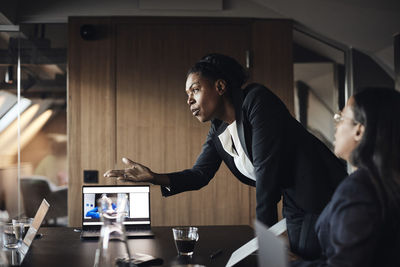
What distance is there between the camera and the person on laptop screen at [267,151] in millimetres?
1767

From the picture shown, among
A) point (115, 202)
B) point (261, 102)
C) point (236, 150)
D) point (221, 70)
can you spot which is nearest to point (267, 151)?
point (261, 102)

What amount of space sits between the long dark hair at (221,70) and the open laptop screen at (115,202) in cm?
67

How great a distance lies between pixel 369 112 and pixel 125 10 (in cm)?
301

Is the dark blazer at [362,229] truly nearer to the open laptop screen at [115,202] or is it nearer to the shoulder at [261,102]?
the shoulder at [261,102]

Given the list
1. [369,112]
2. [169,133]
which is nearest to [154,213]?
[169,133]

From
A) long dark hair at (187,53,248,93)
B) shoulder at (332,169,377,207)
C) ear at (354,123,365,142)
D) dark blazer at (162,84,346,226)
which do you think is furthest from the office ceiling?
shoulder at (332,169,377,207)

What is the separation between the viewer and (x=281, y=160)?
1.82 metres

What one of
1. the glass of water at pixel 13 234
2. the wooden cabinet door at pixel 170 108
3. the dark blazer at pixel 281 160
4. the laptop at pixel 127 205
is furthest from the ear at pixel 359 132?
the wooden cabinet door at pixel 170 108

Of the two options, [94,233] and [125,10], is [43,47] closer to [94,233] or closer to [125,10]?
[125,10]

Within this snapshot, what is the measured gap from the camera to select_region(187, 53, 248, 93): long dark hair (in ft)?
6.93

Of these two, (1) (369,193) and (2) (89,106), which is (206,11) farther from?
(1) (369,193)

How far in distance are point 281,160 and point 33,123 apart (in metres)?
2.71

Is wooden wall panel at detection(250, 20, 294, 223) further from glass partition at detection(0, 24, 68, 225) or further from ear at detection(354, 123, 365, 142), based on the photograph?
ear at detection(354, 123, 365, 142)

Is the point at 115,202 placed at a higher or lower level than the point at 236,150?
lower
